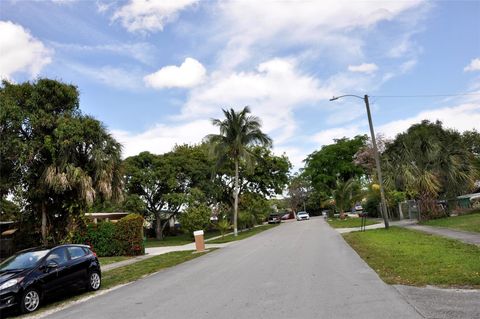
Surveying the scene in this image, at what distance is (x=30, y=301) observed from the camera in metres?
9.75

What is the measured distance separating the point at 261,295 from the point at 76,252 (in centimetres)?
574

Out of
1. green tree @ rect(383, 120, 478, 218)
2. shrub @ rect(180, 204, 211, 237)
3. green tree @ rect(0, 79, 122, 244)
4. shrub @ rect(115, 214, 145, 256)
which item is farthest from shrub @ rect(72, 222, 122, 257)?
green tree @ rect(383, 120, 478, 218)

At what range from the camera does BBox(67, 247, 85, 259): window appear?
1189 cm

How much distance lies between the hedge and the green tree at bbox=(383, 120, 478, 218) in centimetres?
Result: 1693

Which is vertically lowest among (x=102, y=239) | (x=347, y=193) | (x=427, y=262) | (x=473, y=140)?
(x=427, y=262)

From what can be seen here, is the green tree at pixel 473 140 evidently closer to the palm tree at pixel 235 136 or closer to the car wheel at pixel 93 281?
the palm tree at pixel 235 136

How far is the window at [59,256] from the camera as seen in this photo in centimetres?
1103

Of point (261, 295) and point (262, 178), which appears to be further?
point (262, 178)

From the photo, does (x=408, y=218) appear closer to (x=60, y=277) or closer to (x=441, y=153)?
(x=441, y=153)

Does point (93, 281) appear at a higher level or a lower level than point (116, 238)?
lower

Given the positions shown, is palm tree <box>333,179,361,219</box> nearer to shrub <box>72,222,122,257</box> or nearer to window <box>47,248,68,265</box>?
shrub <box>72,222,122,257</box>

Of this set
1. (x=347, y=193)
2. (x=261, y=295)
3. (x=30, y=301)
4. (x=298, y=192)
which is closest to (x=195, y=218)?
(x=30, y=301)

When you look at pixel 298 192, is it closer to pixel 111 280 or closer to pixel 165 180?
pixel 165 180

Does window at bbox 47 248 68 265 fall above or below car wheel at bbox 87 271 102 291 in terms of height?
above
